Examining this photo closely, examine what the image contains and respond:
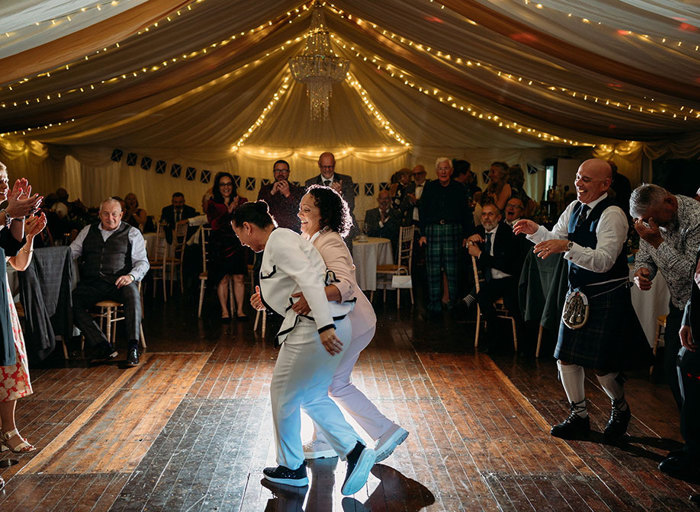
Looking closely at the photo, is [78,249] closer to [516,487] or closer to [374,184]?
[516,487]

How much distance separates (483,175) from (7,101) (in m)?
9.20

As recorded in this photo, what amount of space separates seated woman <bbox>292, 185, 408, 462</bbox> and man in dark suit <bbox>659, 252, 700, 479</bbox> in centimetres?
133

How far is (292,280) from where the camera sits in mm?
2963

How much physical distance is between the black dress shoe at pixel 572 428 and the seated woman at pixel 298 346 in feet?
4.13

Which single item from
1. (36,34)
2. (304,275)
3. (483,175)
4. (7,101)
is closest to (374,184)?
(483,175)

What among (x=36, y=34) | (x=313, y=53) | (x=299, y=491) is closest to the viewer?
(x=299, y=491)

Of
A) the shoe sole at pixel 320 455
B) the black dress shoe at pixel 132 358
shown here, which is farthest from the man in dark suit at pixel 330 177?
the shoe sole at pixel 320 455

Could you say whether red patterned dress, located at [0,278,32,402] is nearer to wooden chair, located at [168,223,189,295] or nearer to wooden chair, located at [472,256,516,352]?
wooden chair, located at [472,256,516,352]

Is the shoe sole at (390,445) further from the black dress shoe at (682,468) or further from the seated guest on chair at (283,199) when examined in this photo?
the seated guest on chair at (283,199)

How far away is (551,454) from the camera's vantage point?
138 inches

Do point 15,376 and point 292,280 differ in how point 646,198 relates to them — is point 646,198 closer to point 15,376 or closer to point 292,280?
point 292,280

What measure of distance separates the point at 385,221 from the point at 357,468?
6086mm

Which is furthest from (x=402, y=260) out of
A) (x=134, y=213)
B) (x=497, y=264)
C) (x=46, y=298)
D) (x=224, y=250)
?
(x=46, y=298)

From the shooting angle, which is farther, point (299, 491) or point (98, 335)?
point (98, 335)
